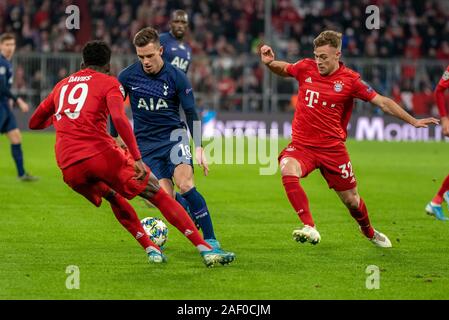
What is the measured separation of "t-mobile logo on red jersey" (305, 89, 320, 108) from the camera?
10.6m

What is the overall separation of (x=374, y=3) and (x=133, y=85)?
24479mm

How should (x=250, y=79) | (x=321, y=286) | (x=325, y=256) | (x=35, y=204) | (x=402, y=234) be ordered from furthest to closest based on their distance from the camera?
(x=250, y=79) < (x=35, y=204) < (x=402, y=234) < (x=325, y=256) < (x=321, y=286)

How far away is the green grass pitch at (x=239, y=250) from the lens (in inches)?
334

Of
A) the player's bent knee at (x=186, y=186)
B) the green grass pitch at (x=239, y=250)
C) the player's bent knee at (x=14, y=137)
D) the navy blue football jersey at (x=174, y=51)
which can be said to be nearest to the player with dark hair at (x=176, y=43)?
Answer: the navy blue football jersey at (x=174, y=51)

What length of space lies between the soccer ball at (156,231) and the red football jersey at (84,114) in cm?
159

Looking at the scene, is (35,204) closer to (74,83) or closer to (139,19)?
(74,83)

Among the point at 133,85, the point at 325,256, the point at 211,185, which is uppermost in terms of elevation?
the point at 133,85

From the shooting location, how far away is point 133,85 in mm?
10570

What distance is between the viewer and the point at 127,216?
9.63 m

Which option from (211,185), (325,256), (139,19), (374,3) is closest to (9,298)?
(325,256)

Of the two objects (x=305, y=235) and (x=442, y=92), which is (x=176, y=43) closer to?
(x=442, y=92)

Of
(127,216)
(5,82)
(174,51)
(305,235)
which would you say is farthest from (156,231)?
(5,82)

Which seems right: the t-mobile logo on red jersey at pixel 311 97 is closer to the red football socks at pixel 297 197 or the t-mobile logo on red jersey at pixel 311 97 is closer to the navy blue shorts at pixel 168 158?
the red football socks at pixel 297 197

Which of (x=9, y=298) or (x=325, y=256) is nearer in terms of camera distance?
(x=9, y=298)
